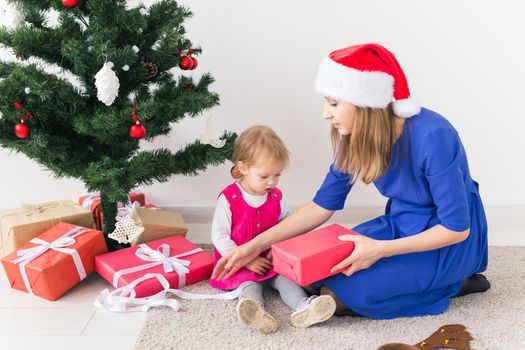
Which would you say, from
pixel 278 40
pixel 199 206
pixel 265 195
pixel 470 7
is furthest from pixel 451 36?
pixel 199 206

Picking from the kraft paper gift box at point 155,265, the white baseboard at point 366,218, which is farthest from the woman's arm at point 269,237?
the white baseboard at point 366,218

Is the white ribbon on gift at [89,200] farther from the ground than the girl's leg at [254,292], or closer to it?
farther from the ground

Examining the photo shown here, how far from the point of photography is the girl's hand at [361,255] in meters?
1.53

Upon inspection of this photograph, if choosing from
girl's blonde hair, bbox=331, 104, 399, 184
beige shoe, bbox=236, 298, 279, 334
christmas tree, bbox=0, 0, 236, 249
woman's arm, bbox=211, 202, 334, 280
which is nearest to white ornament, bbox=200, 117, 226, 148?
christmas tree, bbox=0, 0, 236, 249

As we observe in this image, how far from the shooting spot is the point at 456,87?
2.25m

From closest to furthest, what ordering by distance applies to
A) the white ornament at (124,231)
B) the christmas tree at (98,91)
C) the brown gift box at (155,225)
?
the christmas tree at (98,91) → the white ornament at (124,231) → the brown gift box at (155,225)

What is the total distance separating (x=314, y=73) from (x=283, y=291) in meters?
0.93

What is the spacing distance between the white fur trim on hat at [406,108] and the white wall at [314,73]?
0.78 meters

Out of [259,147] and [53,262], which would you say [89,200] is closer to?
[53,262]

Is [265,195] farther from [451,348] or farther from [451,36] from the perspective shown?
[451,36]

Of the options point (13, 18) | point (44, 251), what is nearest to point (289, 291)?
point (44, 251)

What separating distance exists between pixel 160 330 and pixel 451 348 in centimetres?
78

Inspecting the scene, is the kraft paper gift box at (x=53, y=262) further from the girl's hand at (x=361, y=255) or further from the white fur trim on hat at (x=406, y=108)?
the white fur trim on hat at (x=406, y=108)

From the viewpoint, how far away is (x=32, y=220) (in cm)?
192
